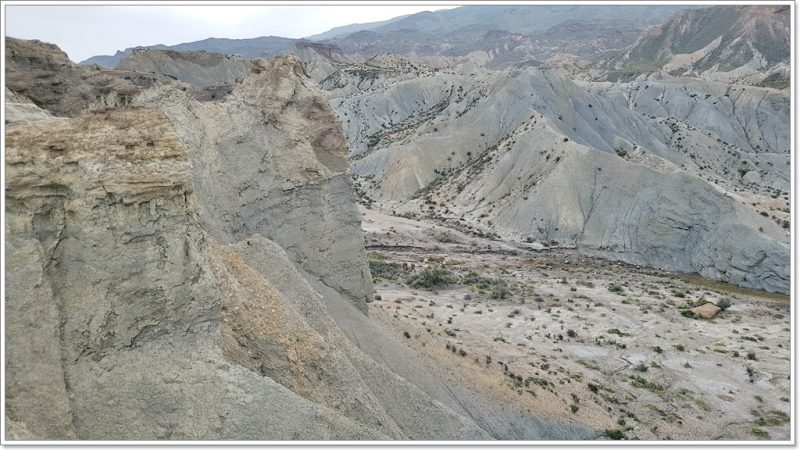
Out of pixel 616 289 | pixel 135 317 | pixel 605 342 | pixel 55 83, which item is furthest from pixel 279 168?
pixel 616 289

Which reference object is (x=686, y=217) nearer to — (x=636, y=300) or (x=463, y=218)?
(x=636, y=300)

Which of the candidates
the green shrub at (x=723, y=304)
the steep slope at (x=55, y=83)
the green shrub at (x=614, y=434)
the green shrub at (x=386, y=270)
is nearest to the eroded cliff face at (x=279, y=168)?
the steep slope at (x=55, y=83)

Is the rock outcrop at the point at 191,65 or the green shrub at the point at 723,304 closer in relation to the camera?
the green shrub at the point at 723,304

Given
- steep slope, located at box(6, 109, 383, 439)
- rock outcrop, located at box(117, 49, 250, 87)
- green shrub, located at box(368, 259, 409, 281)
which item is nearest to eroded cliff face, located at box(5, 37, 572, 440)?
steep slope, located at box(6, 109, 383, 439)

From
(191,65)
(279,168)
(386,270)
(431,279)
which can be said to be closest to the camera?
(279,168)

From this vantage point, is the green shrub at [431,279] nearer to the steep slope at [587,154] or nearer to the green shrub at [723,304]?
the green shrub at [723,304]

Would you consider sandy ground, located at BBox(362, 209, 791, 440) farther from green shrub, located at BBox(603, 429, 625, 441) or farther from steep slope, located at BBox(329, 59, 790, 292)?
steep slope, located at BBox(329, 59, 790, 292)

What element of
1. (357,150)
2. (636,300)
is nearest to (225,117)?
(636,300)

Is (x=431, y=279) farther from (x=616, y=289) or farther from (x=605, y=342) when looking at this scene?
(x=616, y=289)
